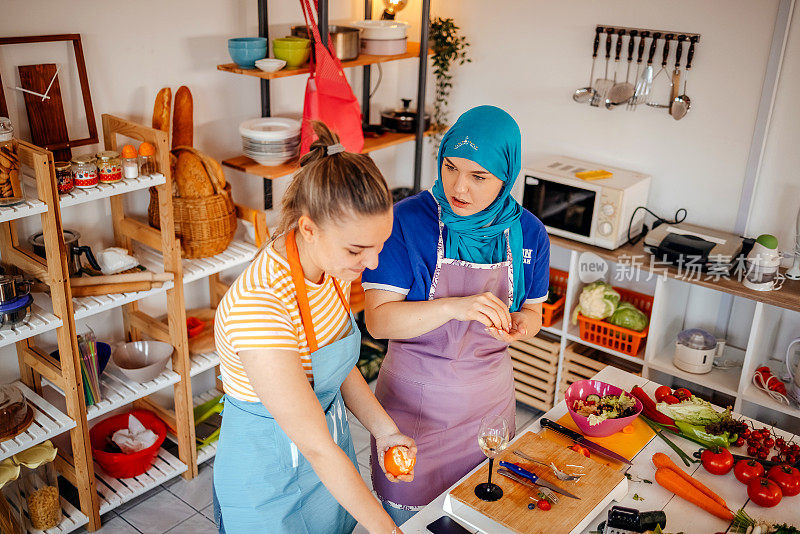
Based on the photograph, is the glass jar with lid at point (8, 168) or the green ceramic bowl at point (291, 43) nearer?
the glass jar with lid at point (8, 168)

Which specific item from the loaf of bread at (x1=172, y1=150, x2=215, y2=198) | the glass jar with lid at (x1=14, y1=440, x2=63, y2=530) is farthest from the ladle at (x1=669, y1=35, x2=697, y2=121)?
the glass jar with lid at (x1=14, y1=440, x2=63, y2=530)

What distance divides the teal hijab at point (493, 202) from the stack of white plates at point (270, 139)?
127cm

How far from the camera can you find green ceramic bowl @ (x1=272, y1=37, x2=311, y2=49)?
306 cm

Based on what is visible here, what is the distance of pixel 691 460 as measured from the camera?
1.97 metres

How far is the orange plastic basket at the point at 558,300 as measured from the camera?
11.7 feet

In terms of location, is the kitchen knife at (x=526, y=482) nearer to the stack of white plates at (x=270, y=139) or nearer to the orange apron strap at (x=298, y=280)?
the orange apron strap at (x=298, y=280)

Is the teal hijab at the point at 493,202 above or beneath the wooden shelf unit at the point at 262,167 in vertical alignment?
above

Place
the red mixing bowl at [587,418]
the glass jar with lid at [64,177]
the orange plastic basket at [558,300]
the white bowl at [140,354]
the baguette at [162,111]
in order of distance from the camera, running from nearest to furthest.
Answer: the red mixing bowl at [587,418], the glass jar with lid at [64,177], the baguette at [162,111], the white bowl at [140,354], the orange plastic basket at [558,300]

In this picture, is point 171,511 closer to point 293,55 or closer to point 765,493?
point 293,55

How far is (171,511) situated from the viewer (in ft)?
9.82

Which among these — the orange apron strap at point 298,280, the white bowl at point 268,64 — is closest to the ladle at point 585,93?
the white bowl at point 268,64

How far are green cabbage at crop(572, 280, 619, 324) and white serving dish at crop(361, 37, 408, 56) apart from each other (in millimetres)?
1429

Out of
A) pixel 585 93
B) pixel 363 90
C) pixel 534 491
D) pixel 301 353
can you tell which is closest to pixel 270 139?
pixel 363 90

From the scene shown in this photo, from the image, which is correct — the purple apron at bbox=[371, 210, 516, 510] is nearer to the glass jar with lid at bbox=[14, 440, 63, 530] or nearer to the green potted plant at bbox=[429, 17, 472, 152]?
the glass jar with lid at bbox=[14, 440, 63, 530]
